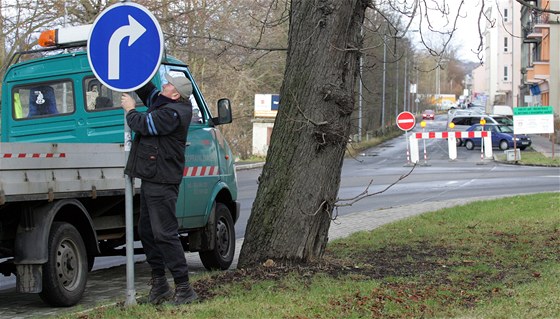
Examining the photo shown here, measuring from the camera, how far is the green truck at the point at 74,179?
6.93 m

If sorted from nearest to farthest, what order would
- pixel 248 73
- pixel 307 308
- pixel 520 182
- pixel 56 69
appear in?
pixel 307 308, pixel 56 69, pixel 520 182, pixel 248 73

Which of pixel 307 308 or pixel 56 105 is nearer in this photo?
pixel 307 308

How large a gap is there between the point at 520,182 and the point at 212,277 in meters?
19.6

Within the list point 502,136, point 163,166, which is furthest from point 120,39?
point 502,136

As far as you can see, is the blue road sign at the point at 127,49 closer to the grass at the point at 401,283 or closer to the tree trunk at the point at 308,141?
the grass at the point at 401,283

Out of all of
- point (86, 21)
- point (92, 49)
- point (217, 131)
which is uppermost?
point (86, 21)

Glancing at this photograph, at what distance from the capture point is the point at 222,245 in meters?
9.98

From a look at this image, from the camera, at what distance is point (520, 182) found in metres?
25.4

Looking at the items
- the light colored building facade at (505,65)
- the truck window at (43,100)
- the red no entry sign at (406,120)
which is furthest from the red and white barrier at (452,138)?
the light colored building facade at (505,65)

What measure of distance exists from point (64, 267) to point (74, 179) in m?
0.76

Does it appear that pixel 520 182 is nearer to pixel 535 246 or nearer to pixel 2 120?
pixel 535 246

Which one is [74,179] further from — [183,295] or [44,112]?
[44,112]

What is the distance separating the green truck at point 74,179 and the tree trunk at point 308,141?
52.3 inches

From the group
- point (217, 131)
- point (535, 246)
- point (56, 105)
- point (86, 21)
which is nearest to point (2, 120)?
point (56, 105)
